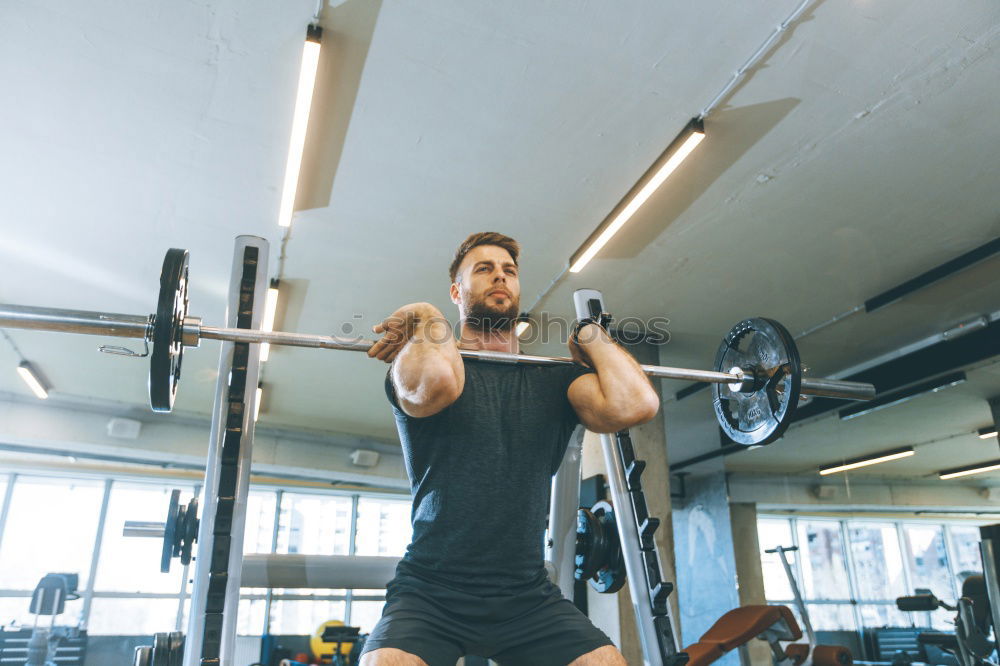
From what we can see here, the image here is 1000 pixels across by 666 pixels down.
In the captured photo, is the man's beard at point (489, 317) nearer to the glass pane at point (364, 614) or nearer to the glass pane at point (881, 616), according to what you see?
the glass pane at point (364, 614)

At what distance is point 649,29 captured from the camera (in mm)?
2824

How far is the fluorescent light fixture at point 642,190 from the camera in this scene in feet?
11.2

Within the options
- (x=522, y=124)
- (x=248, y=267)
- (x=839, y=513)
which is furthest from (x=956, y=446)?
(x=248, y=267)

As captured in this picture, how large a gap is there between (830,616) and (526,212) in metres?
7.99

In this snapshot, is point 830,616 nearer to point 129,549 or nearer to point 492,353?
point 129,549

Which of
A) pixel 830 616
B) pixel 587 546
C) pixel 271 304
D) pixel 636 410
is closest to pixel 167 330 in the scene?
pixel 636 410

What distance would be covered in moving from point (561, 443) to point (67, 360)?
653 centimetres

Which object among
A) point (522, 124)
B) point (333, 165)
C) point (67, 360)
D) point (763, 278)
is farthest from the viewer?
point (67, 360)

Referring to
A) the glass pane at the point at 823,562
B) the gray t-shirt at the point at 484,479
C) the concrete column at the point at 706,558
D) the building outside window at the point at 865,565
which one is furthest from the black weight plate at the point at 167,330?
the glass pane at the point at 823,562

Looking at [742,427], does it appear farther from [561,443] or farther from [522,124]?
[522,124]

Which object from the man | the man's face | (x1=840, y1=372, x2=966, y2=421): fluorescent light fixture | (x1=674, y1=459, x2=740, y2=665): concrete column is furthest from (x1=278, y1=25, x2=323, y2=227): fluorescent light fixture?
(x1=674, y1=459, x2=740, y2=665): concrete column

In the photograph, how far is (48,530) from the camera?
8.47 m

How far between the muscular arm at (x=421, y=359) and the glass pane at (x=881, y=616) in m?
9.72

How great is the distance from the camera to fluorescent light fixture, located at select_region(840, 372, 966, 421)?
5995 millimetres
